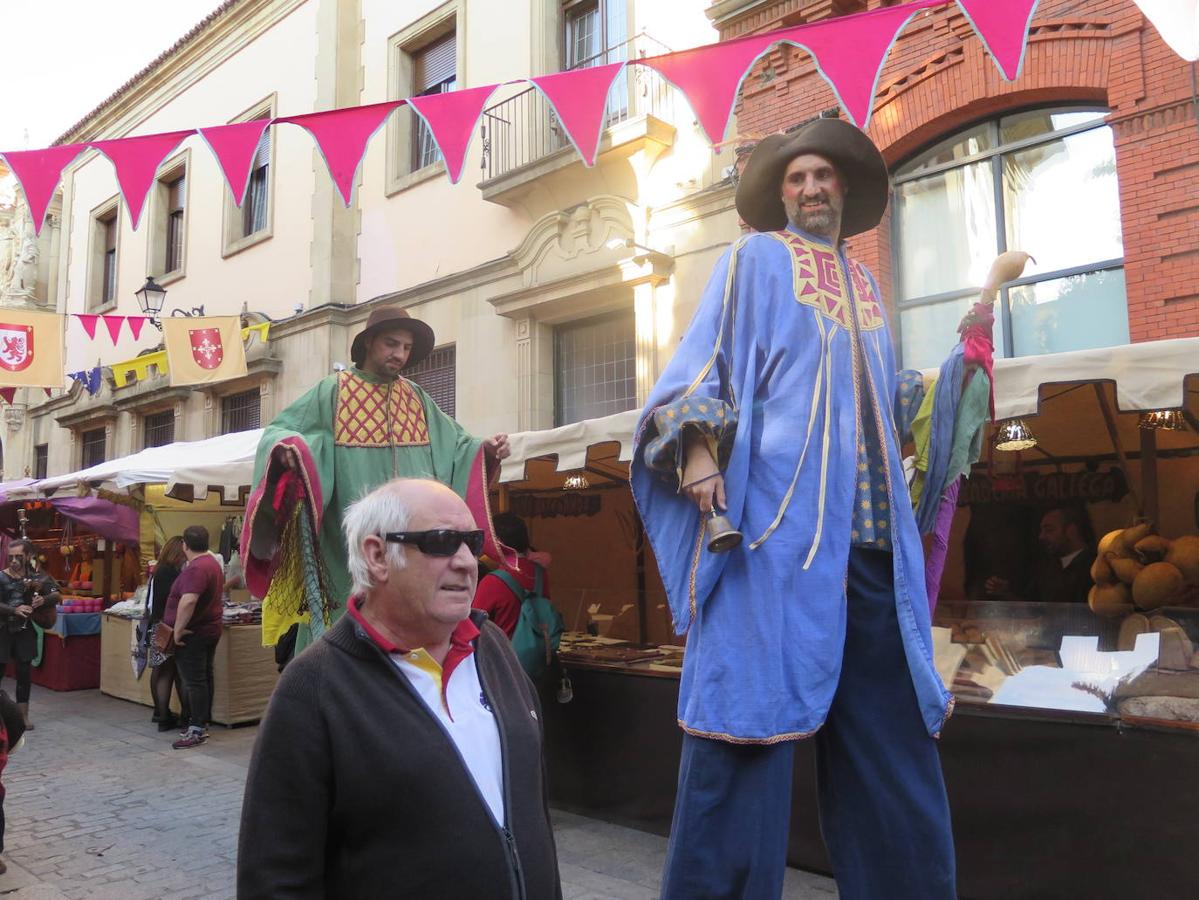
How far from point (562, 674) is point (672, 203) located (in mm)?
6128

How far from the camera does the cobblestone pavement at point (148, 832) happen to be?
4125 millimetres

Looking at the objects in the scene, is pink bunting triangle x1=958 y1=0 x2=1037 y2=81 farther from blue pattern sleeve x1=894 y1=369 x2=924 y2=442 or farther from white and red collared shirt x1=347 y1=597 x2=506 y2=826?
white and red collared shirt x1=347 y1=597 x2=506 y2=826

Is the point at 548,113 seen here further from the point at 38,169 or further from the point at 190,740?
the point at 190,740

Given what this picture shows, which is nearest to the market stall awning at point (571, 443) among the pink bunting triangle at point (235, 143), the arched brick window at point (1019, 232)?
the pink bunting triangle at point (235, 143)

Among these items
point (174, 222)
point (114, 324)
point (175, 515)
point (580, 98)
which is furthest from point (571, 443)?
point (174, 222)

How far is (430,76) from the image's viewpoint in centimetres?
1343

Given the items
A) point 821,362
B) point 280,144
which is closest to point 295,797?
point 821,362

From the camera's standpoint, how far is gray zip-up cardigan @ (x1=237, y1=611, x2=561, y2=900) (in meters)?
1.60

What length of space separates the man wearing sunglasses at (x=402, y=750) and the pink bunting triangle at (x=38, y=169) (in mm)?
5146

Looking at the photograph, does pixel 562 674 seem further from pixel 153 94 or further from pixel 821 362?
pixel 153 94

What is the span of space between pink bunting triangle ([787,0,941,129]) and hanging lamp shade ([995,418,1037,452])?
196 centimetres

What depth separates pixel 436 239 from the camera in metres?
12.7

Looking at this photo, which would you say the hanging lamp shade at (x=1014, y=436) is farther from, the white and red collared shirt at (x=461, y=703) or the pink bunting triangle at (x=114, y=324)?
the pink bunting triangle at (x=114, y=324)

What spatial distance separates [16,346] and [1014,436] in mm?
11272
